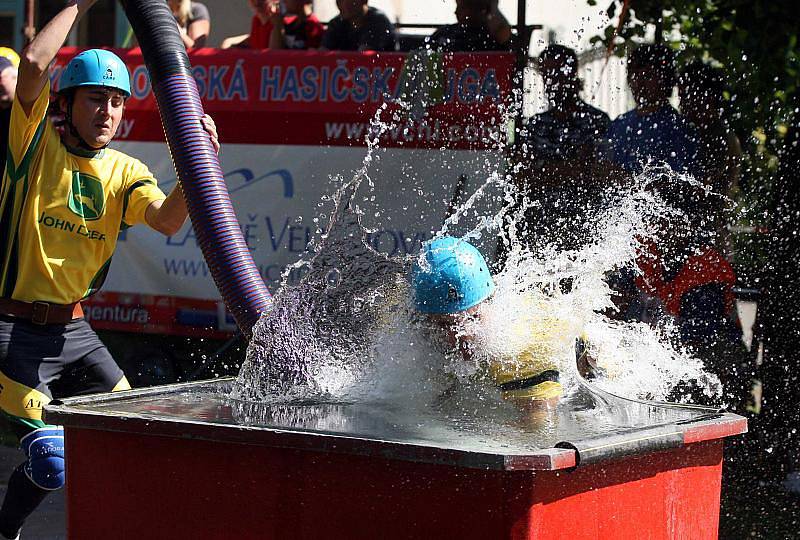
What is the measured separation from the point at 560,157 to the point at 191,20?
332 centimetres

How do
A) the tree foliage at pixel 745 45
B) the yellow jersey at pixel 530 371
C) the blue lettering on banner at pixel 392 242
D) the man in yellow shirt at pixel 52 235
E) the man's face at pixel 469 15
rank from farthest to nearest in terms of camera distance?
1. the man's face at pixel 469 15
2. the blue lettering on banner at pixel 392 242
3. the tree foliage at pixel 745 45
4. the man in yellow shirt at pixel 52 235
5. the yellow jersey at pixel 530 371

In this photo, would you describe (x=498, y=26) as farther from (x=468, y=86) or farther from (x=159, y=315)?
(x=159, y=315)

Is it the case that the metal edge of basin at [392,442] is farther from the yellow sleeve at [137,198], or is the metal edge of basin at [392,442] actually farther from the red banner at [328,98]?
the red banner at [328,98]

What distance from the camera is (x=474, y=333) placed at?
3.13 meters

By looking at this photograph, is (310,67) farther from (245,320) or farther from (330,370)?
(330,370)

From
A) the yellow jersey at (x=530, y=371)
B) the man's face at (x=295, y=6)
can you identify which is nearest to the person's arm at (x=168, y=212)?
the yellow jersey at (x=530, y=371)

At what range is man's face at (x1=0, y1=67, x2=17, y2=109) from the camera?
4863 mm

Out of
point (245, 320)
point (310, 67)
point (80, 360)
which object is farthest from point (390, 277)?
point (310, 67)

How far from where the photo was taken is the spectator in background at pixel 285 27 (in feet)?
25.6

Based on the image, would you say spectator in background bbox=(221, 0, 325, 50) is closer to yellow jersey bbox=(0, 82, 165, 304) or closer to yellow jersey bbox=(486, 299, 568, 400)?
yellow jersey bbox=(0, 82, 165, 304)

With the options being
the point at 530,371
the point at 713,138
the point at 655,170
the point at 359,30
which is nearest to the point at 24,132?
the point at 530,371

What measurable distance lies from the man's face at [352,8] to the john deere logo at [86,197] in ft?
10.9

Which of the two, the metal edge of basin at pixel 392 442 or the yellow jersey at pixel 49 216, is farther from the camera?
the yellow jersey at pixel 49 216

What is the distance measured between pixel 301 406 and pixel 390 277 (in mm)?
522
